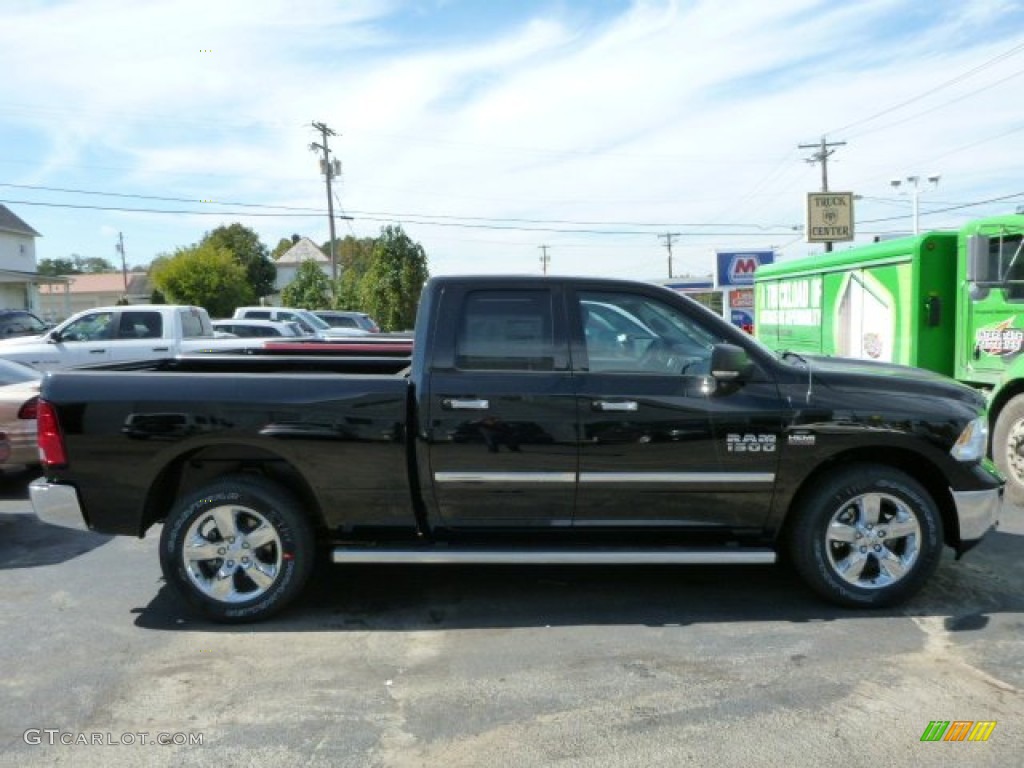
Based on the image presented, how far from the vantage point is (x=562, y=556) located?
4.42 metres

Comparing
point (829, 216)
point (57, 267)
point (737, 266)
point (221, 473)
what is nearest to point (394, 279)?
point (737, 266)

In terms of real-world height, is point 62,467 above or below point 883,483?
above

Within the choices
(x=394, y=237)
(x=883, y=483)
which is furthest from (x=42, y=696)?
(x=394, y=237)

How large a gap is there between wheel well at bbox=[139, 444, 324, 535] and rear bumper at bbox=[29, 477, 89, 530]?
0.36 meters

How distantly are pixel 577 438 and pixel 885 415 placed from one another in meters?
1.66

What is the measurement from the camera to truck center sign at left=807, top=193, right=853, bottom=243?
25.5 m

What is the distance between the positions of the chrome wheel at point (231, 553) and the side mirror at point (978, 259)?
621cm

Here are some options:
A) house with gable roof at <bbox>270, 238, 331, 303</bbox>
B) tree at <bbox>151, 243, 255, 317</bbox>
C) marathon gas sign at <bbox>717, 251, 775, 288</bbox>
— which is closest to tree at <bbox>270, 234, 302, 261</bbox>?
house with gable roof at <bbox>270, 238, 331, 303</bbox>

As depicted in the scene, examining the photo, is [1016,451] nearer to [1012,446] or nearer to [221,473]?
[1012,446]

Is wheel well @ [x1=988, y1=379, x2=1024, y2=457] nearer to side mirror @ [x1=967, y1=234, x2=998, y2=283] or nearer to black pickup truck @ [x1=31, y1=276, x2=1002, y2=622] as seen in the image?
side mirror @ [x1=967, y1=234, x2=998, y2=283]

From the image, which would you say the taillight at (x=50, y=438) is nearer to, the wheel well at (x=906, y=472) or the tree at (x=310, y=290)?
the wheel well at (x=906, y=472)

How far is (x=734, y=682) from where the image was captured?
383cm

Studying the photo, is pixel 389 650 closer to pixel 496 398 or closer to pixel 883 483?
pixel 496 398

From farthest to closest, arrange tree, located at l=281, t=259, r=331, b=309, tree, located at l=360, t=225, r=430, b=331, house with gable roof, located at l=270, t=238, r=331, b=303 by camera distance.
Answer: house with gable roof, located at l=270, t=238, r=331, b=303
tree, located at l=281, t=259, r=331, b=309
tree, located at l=360, t=225, r=430, b=331
